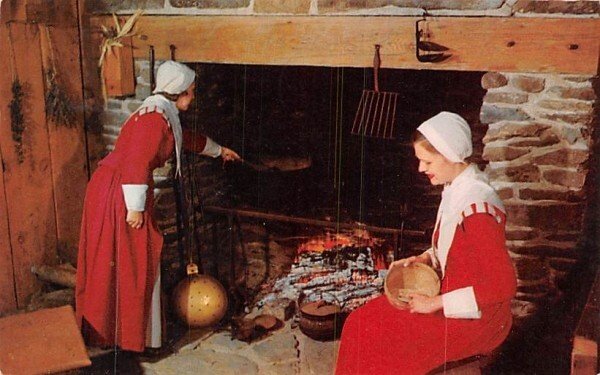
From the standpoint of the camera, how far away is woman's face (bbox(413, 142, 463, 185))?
283cm

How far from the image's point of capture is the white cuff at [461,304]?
2.65 meters

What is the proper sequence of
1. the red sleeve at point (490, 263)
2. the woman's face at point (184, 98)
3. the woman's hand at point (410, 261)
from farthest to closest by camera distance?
the woman's face at point (184, 98)
the woman's hand at point (410, 261)
the red sleeve at point (490, 263)

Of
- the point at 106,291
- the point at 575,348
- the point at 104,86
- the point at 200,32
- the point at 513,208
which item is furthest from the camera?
the point at 104,86

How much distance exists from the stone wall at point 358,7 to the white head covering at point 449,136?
1015 millimetres

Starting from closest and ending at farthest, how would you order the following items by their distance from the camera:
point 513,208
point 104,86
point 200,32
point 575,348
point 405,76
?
point 575,348, point 513,208, point 200,32, point 104,86, point 405,76

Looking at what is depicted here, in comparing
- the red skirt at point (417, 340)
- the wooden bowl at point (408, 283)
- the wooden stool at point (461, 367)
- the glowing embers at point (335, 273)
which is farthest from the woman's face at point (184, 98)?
the wooden stool at point (461, 367)

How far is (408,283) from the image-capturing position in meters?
3.03

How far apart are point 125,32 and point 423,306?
116 inches

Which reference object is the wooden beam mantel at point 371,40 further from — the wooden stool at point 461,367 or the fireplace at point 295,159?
the wooden stool at point 461,367

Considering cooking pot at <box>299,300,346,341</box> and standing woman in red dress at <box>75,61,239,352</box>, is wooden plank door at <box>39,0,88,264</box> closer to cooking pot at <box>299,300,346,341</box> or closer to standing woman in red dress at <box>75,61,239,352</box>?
standing woman in red dress at <box>75,61,239,352</box>

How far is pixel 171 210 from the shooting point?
15.8 ft

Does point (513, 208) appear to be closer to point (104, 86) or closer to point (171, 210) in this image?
point (171, 210)

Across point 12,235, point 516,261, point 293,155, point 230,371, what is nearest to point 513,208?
point 516,261

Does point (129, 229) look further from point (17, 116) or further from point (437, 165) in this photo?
point (437, 165)
